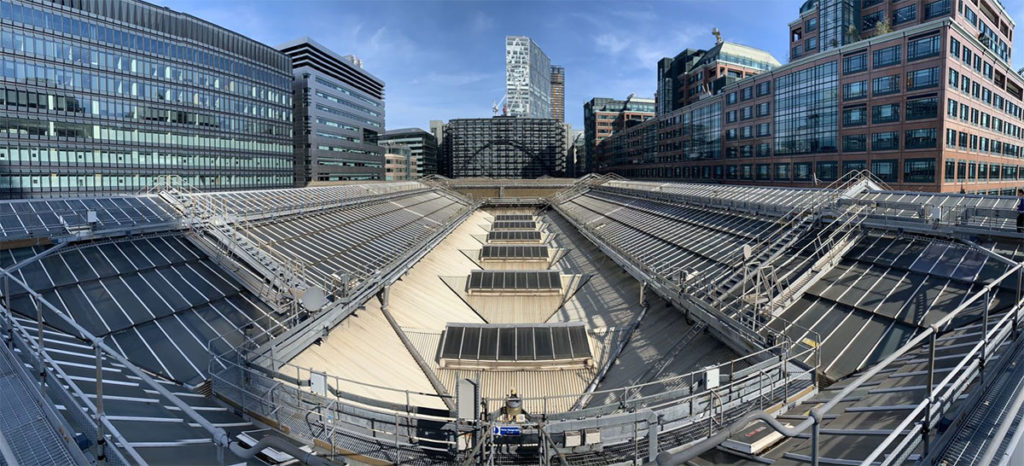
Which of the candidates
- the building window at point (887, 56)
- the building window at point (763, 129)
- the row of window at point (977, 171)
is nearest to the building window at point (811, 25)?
the building window at point (763, 129)

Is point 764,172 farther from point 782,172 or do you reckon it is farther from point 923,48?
point 923,48

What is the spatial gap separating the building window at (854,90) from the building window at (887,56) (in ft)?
9.29

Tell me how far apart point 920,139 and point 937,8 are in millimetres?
29742

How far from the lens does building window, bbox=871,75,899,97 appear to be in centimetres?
6169

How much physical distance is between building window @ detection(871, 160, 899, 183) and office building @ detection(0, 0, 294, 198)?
103776 mm

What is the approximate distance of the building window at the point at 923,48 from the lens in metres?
56.5

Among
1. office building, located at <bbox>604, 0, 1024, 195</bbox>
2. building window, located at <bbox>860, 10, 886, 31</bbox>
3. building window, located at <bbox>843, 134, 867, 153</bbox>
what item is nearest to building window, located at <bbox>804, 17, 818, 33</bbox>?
office building, located at <bbox>604, 0, 1024, 195</bbox>

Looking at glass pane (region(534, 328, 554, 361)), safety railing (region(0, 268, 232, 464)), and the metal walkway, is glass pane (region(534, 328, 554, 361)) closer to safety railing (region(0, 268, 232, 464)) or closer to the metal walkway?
safety railing (region(0, 268, 232, 464))

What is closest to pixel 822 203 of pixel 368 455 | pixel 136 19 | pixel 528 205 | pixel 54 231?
pixel 368 455

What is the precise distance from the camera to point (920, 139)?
194ft

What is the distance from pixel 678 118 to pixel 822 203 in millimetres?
97589

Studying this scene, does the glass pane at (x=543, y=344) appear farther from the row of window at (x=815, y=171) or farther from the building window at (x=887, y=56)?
the building window at (x=887, y=56)

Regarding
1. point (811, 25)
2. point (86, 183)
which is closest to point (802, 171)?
point (811, 25)

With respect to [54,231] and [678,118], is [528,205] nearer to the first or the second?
[678,118]
